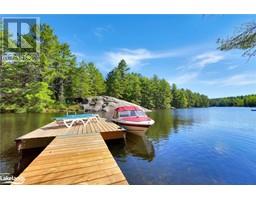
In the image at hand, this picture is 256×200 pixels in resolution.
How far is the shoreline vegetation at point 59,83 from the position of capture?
64.1 ft

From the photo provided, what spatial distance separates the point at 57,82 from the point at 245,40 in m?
26.3

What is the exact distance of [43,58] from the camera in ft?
70.9

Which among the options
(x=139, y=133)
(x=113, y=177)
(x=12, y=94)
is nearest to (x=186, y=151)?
(x=139, y=133)

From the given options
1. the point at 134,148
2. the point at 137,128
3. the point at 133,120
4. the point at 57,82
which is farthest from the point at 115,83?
the point at 134,148

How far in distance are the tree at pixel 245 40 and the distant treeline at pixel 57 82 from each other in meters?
16.3

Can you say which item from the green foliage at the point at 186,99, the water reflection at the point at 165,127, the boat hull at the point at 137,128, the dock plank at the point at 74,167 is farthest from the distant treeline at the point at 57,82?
the dock plank at the point at 74,167

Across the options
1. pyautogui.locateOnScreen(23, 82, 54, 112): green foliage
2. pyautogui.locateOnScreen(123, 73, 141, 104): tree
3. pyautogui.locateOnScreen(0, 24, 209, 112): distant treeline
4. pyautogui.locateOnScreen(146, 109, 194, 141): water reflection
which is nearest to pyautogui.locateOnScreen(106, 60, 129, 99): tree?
pyautogui.locateOnScreen(0, 24, 209, 112): distant treeline

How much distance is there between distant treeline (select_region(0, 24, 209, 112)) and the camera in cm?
1952

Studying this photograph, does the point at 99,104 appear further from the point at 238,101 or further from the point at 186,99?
the point at 238,101

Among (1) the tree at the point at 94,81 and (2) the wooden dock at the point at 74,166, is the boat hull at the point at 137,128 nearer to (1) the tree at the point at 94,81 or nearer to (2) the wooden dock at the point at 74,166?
(2) the wooden dock at the point at 74,166

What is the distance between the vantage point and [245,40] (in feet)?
14.4

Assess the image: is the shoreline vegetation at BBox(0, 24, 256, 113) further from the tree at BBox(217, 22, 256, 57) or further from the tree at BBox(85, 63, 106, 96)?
the tree at BBox(217, 22, 256, 57)
